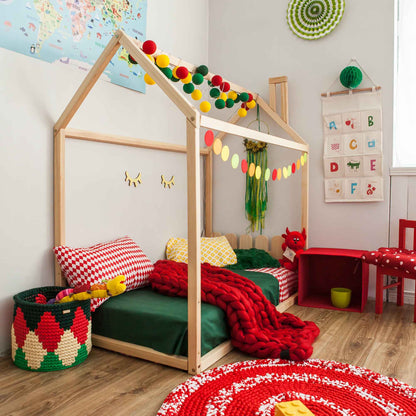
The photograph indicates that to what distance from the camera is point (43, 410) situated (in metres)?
1.53

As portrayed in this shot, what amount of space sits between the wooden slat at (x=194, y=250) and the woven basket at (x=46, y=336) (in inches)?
20.0

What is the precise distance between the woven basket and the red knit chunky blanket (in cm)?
54

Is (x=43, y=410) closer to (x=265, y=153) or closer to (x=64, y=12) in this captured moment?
(x=64, y=12)

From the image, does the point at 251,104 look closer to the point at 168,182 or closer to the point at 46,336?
the point at 168,182

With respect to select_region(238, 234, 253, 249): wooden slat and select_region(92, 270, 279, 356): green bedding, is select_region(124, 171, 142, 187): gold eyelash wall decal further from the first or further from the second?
select_region(238, 234, 253, 249): wooden slat

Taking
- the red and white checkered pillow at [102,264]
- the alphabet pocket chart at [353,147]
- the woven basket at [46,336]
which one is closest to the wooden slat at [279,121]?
the alphabet pocket chart at [353,147]

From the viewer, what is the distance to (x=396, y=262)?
2477mm

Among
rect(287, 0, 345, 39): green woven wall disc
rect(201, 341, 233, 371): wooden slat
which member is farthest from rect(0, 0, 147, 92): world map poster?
rect(201, 341, 233, 371): wooden slat

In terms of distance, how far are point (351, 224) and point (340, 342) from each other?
43.5 inches

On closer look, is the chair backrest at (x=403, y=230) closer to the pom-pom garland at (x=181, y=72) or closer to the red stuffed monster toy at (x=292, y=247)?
the red stuffed monster toy at (x=292, y=247)

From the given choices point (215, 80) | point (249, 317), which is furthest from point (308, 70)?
point (249, 317)

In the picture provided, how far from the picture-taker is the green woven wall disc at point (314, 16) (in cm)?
307

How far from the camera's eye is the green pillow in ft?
9.91

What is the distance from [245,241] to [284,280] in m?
0.63
